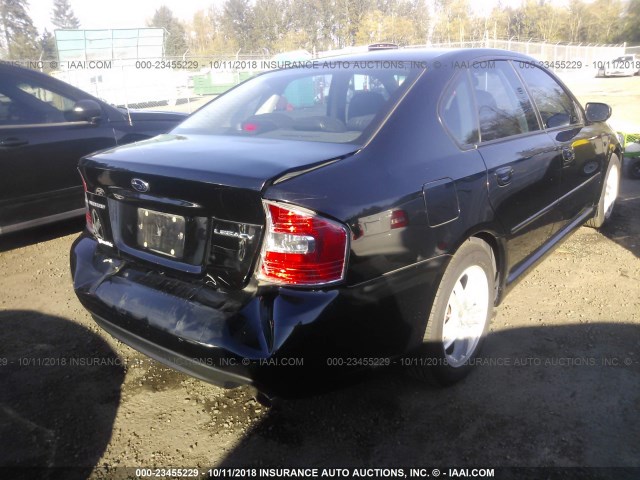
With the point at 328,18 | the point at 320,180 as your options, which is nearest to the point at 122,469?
the point at 320,180

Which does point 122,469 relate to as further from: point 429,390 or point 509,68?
point 509,68

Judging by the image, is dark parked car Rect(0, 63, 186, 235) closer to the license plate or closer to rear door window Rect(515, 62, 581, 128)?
the license plate

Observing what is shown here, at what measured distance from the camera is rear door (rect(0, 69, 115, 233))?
165 inches

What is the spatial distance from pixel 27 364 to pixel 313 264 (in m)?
2.08

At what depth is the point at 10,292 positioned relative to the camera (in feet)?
12.5

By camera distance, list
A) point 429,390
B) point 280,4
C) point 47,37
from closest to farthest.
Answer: point 429,390 < point 280,4 < point 47,37

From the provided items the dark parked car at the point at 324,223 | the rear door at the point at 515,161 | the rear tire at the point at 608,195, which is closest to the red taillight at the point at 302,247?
the dark parked car at the point at 324,223

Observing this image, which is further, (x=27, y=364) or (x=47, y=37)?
(x=47, y=37)

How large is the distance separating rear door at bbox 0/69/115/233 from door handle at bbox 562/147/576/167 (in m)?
4.06

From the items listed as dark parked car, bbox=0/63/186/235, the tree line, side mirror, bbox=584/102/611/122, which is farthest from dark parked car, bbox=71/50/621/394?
the tree line

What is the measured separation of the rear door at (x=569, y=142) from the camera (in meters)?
3.32

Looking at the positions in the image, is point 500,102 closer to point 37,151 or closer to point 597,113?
point 597,113

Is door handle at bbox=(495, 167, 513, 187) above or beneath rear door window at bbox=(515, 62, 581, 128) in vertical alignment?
beneath

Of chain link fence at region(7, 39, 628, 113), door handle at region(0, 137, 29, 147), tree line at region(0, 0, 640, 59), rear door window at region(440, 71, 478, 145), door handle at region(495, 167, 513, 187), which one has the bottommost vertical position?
door handle at region(495, 167, 513, 187)
